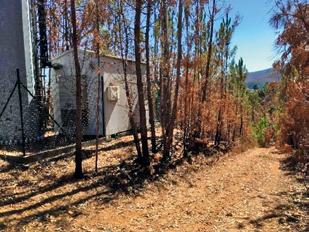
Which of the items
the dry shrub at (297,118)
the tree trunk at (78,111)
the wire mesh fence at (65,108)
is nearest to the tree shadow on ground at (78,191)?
the tree trunk at (78,111)

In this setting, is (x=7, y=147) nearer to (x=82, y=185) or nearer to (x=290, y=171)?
(x=82, y=185)

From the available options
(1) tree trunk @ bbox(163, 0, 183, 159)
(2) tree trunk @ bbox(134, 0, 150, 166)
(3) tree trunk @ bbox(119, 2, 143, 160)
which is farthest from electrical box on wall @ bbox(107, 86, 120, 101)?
(2) tree trunk @ bbox(134, 0, 150, 166)

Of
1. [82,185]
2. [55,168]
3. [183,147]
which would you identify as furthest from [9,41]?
[183,147]

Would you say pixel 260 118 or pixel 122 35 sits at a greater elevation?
pixel 122 35

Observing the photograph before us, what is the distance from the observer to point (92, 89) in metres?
9.45

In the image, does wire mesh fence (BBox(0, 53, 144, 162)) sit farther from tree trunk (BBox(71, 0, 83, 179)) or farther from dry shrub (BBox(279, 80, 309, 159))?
dry shrub (BBox(279, 80, 309, 159))

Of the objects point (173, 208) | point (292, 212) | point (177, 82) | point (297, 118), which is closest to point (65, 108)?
point (177, 82)

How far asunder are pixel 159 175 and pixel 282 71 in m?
3.30

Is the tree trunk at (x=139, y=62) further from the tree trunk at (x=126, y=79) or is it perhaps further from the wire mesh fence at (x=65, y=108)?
the wire mesh fence at (x=65, y=108)

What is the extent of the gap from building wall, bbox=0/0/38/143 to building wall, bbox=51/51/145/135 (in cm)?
106

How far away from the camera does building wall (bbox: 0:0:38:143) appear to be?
8633mm

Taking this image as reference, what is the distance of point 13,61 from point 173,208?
5.66m

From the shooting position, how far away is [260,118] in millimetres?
19156

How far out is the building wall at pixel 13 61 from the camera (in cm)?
863
